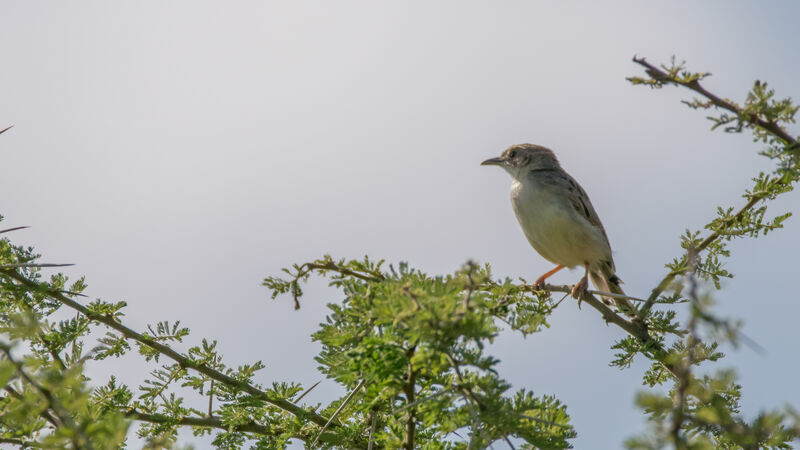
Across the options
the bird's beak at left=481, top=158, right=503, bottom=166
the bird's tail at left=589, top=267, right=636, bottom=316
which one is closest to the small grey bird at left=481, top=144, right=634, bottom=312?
the bird's tail at left=589, top=267, right=636, bottom=316

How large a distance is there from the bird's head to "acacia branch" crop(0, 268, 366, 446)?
16.7 feet

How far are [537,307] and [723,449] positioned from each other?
1285mm

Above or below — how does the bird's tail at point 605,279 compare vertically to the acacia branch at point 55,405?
above

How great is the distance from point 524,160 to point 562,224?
1.18 meters

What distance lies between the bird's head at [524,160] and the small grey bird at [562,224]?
0.04 metres

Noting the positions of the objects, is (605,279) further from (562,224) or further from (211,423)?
(211,423)

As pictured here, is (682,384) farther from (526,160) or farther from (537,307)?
(526,160)

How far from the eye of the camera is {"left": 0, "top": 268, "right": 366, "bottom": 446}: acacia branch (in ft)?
11.6

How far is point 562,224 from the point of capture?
24.5ft

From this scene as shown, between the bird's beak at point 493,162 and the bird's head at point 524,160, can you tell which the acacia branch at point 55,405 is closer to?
the bird's head at point 524,160

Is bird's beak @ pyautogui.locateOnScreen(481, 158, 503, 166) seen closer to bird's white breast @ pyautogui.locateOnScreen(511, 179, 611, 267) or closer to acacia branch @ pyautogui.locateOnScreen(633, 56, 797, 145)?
bird's white breast @ pyautogui.locateOnScreen(511, 179, 611, 267)

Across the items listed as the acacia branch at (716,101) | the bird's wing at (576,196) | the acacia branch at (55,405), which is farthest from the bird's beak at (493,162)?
the acacia branch at (55,405)

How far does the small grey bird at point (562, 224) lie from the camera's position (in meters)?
7.51

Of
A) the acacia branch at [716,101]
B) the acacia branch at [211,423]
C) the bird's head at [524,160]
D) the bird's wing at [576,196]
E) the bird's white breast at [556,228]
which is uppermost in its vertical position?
the bird's head at [524,160]
